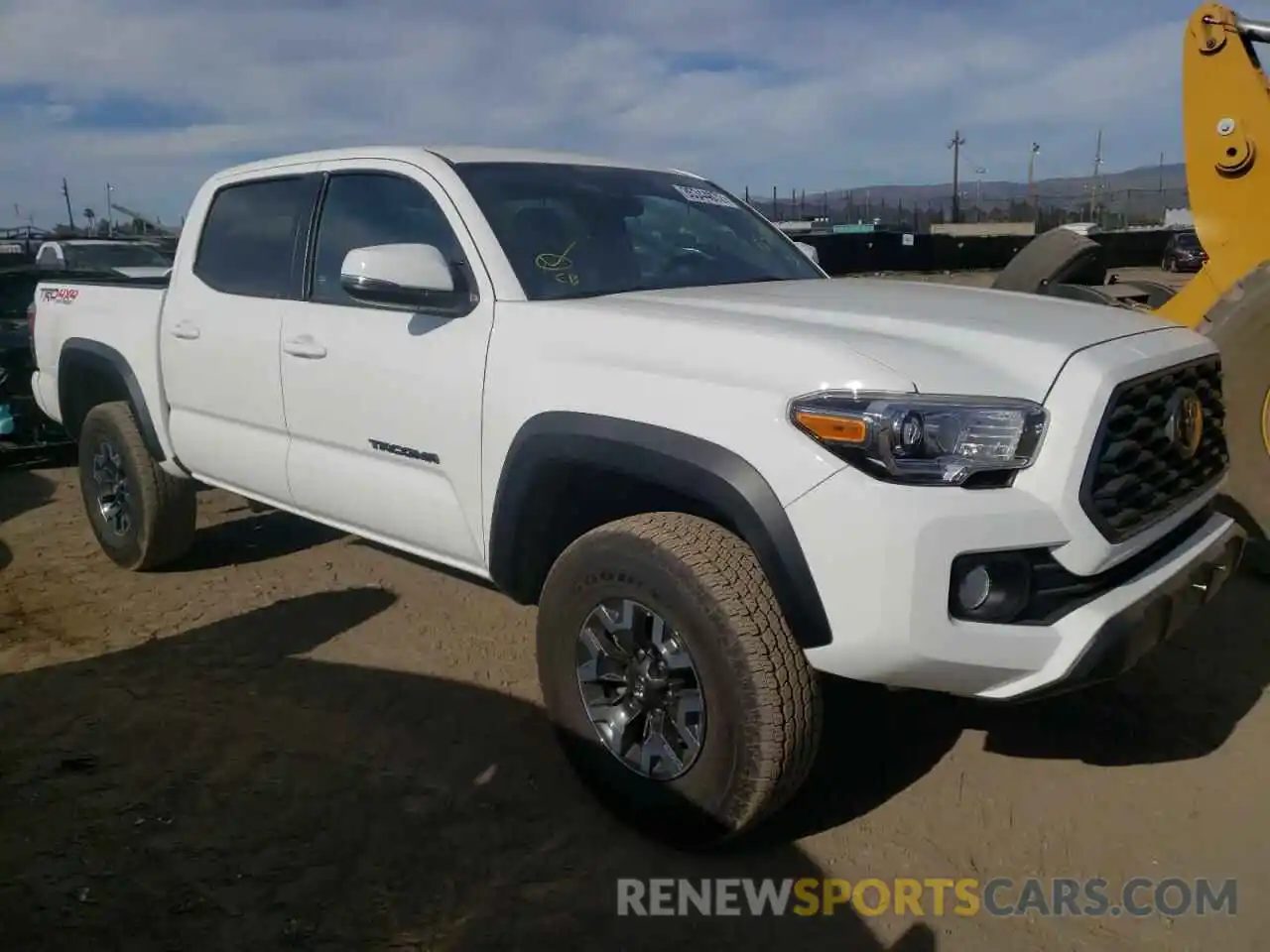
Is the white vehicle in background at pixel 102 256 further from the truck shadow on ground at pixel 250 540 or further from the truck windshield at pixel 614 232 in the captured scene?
the truck windshield at pixel 614 232

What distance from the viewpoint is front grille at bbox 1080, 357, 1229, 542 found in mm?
2725

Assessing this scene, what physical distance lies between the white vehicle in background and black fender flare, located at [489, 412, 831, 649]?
934cm

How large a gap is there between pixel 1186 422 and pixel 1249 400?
7.93 feet

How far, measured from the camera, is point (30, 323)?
631cm

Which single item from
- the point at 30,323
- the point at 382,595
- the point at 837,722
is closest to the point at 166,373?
the point at 382,595

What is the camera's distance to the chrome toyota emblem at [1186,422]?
3.04 meters

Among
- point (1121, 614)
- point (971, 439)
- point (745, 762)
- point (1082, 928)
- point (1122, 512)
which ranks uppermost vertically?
point (971, 439)

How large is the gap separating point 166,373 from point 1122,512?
13.4 feet

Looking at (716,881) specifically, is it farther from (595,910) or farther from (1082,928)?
(1082,928)

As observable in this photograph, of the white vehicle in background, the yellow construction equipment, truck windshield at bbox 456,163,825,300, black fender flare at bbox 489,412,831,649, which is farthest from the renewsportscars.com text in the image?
the white vehicle in background

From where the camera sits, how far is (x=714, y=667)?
280 cm

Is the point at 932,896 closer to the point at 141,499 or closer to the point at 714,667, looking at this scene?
the point at 714,667

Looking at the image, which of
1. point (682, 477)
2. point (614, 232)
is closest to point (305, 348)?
point (614, 232)

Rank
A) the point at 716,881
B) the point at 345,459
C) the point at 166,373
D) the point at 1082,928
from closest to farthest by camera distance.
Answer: the point at 1082,928, the point at 716,881, the point at 345,459, the point at 166,373
